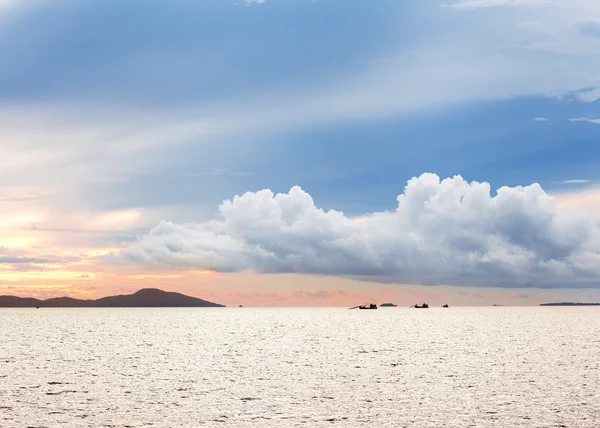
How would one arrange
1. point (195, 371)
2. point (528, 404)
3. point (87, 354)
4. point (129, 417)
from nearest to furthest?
point (129, 417) → point (528, 404) → point (195, 371) → point (87, 354)

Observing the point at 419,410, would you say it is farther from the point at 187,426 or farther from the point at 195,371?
the point at 195,371

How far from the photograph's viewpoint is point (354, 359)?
72.8 metres

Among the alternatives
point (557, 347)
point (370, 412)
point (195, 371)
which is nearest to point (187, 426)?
point (370, 412)

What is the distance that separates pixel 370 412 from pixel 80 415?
17.0 metres

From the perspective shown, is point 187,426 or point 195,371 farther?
point 195,371

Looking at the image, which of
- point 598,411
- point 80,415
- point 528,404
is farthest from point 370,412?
point 80,415

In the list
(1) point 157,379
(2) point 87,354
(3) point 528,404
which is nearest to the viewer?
(3) point 528,404

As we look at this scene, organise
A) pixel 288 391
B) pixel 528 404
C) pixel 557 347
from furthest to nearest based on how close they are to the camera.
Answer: pixel 557 347 < pixel 288 391 < pixel 528 404

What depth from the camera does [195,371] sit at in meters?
62.1

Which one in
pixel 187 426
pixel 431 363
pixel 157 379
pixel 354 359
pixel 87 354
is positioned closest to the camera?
pixel 187 426

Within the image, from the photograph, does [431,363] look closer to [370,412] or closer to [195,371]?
[195,371]

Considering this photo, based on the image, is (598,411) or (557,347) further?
(557,347)

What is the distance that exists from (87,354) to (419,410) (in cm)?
5686

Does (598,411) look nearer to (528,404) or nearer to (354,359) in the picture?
(528,404)
